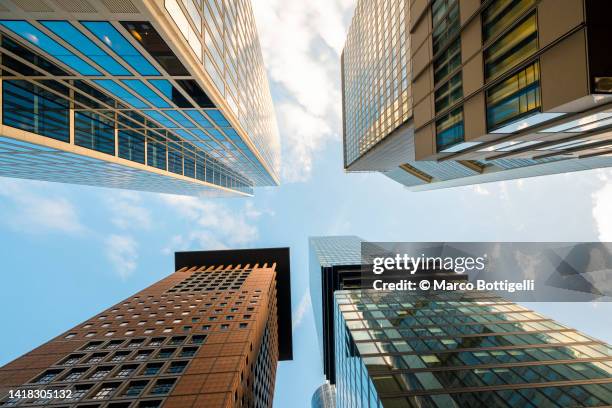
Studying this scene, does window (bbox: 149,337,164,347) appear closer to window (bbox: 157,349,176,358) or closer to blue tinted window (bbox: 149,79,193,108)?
window (bbox: 157,349,176,358)

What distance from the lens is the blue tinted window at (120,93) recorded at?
881 inches

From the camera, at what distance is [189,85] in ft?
73.6

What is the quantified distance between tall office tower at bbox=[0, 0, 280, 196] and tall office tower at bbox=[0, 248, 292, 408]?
70.6 feet

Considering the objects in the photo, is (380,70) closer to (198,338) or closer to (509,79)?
(509,79)

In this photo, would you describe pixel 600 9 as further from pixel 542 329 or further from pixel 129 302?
pixel 129 302

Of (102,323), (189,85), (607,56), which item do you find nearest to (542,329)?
(607,56)

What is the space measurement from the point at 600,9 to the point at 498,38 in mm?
4985

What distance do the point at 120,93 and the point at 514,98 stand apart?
2974 cm

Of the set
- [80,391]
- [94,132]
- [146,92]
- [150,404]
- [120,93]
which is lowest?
[150,404]

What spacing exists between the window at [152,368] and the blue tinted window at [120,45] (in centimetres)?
2766

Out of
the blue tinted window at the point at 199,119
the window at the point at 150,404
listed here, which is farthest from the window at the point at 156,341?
the blue tinted window at the point at 199,119

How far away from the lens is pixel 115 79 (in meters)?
21.7

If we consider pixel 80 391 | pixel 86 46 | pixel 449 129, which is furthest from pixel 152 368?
pixel 449 129

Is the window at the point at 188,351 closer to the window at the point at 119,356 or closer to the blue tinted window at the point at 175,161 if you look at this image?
the window at the point at 119,356
